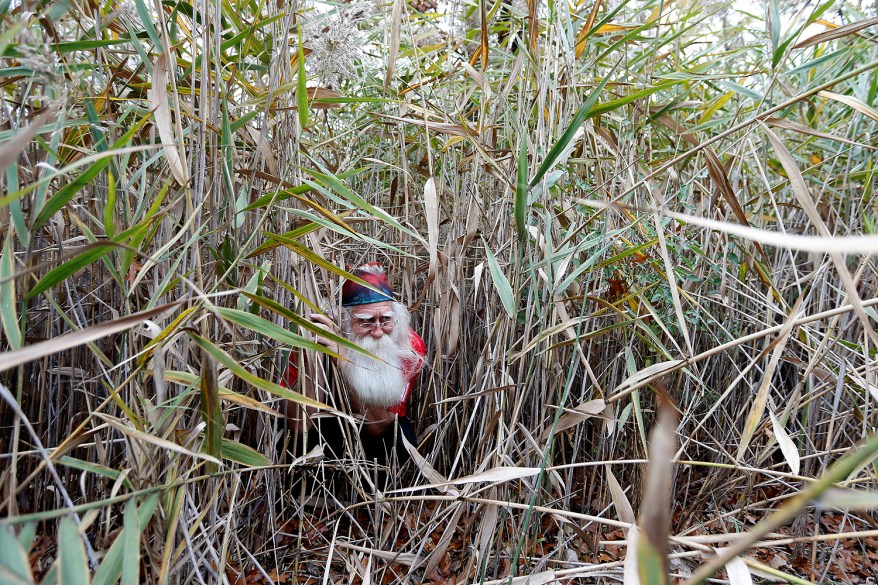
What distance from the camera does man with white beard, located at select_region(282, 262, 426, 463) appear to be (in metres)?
1.52

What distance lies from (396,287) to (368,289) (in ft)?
0.57

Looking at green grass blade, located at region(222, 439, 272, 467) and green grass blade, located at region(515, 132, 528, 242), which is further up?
green grass blade, located at region(515, 132, 528, 242)

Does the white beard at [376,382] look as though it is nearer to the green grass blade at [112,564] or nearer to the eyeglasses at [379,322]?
the eyeglasses at [379,322]

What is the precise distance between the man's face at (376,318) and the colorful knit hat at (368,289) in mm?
16

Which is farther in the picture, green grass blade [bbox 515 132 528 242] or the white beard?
the white beard

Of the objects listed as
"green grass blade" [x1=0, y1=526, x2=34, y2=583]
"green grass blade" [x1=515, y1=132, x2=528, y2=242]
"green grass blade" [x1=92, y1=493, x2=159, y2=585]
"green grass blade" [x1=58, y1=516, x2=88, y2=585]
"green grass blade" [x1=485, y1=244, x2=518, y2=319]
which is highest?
"green grass blade" [x1=515, y1=132, x2=528, y2=242]

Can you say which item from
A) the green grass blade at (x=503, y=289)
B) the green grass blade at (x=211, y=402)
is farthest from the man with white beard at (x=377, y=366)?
the green grass blade at (x=211, y=402)

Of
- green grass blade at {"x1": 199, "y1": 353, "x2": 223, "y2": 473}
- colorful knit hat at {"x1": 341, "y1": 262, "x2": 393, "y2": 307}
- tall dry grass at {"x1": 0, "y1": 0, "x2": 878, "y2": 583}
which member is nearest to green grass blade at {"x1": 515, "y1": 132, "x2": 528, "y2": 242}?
Result: tall dry grass at {"x1": 0, "y1": 0, "x2": 878, "y2": 583}

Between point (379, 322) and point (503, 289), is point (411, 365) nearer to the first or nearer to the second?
point (379, 322)

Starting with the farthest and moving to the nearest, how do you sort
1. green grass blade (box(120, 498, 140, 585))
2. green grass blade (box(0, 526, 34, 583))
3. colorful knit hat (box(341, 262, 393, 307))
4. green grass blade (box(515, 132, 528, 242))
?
colorful knit hat (box(341, 262, 393, 307)) → green grass blade (box(515, 132, 528, 242)) → green grass blade (box(120, 498, 140, 585)) → green grass blade (box(0, 526, 34, 583))

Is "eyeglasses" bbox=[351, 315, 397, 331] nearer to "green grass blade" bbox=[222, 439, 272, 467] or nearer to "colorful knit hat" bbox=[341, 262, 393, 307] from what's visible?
"colorful knit hat" bbox=[341, 262, 393, 307]

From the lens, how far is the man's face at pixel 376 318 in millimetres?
1586

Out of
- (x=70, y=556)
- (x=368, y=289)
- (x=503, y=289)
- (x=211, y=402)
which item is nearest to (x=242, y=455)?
(x=211, y=402)

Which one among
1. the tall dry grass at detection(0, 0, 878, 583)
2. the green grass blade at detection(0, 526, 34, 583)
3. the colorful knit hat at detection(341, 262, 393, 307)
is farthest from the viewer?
the colorful knit hat at detection(341, 262, 393, 307)
